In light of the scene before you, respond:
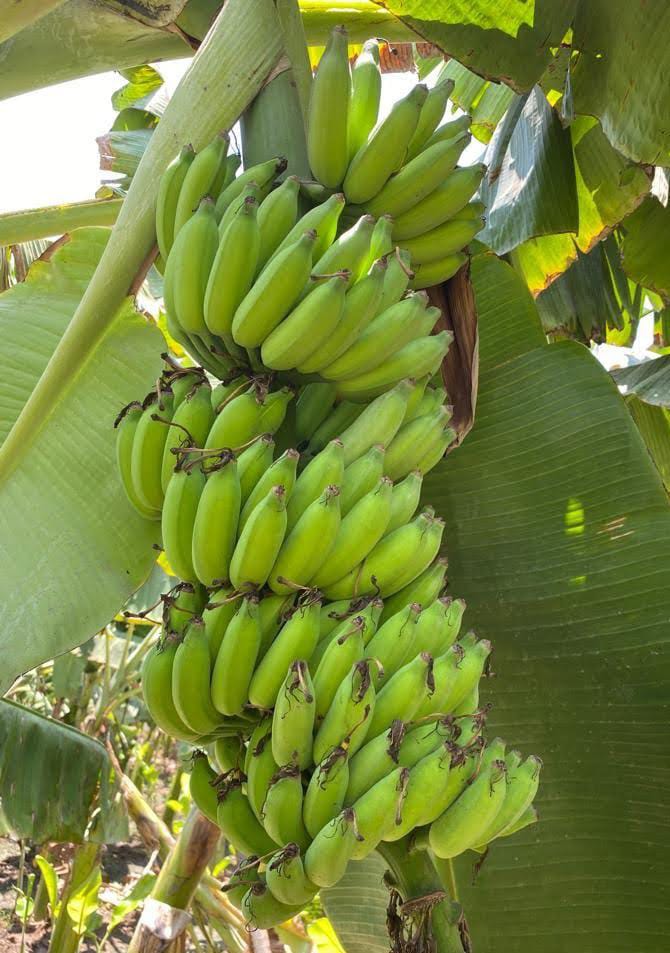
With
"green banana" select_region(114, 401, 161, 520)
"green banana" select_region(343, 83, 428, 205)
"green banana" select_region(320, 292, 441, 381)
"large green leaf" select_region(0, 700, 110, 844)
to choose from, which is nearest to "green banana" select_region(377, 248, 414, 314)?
"green banana" select_region(320, 292, 441, 381)

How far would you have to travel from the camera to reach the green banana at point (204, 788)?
3.17 feet

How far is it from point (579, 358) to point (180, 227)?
0.77 m

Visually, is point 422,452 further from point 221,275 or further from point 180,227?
A: point 180,227

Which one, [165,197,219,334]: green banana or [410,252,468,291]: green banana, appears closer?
[165,197,219,334]: green banana

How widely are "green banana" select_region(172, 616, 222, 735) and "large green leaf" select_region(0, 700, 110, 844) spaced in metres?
1.62

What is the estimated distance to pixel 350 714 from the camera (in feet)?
2.61

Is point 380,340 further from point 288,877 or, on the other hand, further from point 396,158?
point 288,877

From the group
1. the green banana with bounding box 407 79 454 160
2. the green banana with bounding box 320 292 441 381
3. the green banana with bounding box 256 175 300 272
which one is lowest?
the green banana with bounding box 320 292 441 381

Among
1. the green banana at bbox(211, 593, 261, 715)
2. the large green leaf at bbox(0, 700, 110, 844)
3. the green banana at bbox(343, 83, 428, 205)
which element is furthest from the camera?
the large green leaf at bbox(0, 700, 110, 844)

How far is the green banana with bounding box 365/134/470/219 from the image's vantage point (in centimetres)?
110

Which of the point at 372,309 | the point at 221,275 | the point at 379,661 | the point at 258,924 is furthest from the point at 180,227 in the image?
the point at 258,924

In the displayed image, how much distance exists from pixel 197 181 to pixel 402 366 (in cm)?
34

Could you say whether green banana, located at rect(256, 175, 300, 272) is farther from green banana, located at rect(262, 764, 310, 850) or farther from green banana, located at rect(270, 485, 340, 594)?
green banana, located at rect(262, 764, 310, 850)

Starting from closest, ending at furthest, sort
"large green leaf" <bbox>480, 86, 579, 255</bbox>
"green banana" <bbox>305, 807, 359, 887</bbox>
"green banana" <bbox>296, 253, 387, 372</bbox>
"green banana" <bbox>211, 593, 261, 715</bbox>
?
1. "green banana" <bbox>305, 807, 359, 887</bbox>
2. "green banana" <bbox>211, 593, 261, 715</bbox>
3. "green banana" <bbox>296, 253, 387, 372</bbox>
4. "large green leaf" <bbox>480, 86, 579, 255</bbox>
